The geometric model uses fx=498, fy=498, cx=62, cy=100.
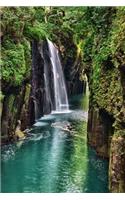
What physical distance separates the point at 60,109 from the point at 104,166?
15.8m

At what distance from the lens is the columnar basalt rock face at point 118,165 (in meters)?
13.3

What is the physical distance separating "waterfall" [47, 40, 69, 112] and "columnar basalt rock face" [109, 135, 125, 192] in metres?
19.1

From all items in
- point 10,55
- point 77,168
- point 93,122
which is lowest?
point 77,168

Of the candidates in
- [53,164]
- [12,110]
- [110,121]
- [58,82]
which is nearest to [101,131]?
[110,121]

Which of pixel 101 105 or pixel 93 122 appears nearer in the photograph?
pixel 101 105

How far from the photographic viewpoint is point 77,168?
17969 mm

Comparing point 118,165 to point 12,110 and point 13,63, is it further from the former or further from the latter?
point 12,110

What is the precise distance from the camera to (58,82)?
113 ft

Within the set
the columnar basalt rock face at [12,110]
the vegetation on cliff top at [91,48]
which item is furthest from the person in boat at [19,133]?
the vegetation on cliff top at [91,48]

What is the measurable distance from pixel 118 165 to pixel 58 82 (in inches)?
843

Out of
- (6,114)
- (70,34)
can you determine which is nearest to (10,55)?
(6,114)

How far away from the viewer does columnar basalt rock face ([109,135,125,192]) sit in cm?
1329

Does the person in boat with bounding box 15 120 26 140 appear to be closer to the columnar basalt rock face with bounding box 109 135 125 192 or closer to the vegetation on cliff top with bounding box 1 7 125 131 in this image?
the vegetation on cliff top with bounding box 1 7 125 131
